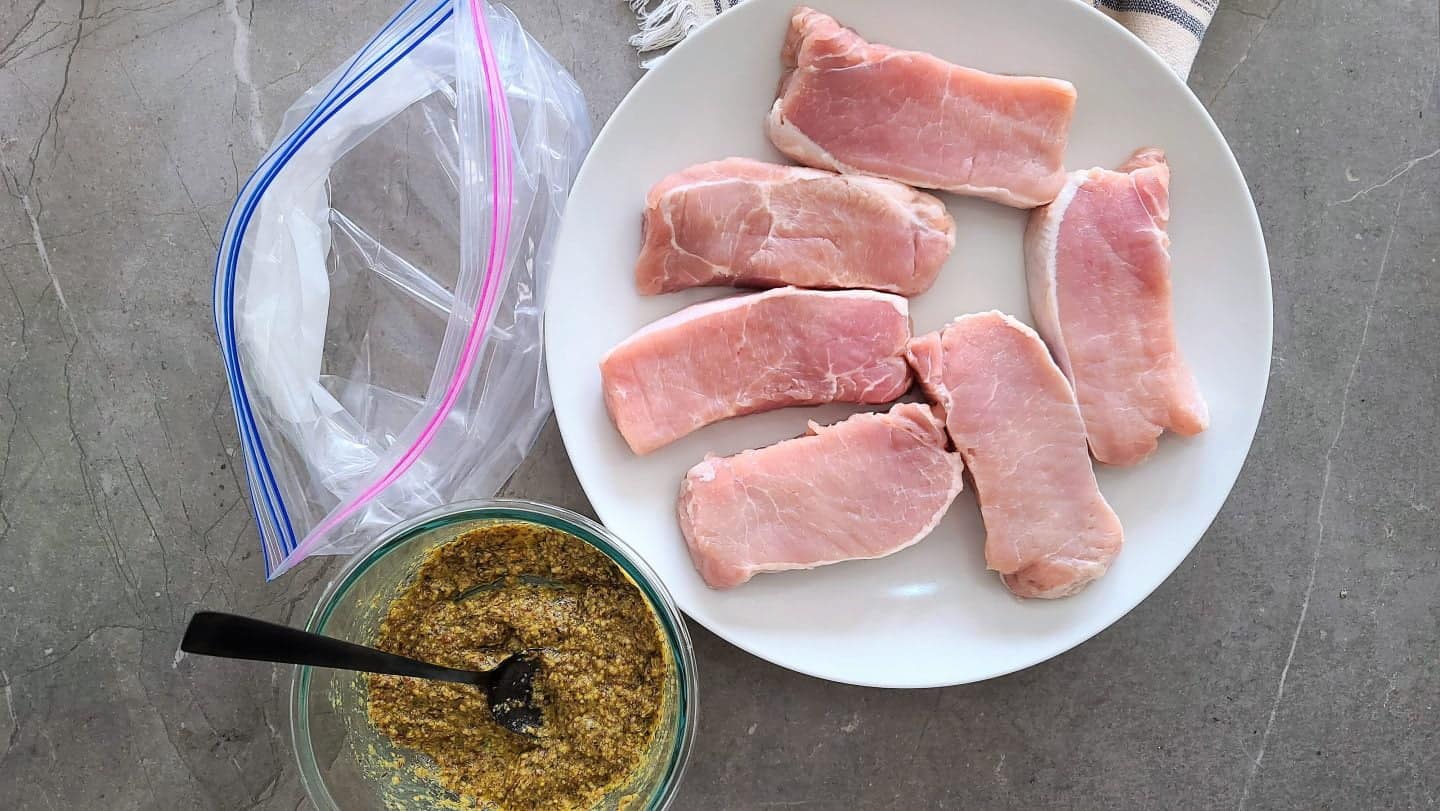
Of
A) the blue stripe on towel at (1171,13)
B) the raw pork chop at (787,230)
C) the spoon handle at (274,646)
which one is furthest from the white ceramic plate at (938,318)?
the spoon handle at (274,646)

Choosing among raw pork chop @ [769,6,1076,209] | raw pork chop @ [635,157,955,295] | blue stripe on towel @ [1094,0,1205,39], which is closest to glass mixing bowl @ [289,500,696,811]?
raw pork chop @ [635,157,955,295]

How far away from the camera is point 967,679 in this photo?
4.74ft

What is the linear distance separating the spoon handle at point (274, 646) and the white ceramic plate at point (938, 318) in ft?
1.27

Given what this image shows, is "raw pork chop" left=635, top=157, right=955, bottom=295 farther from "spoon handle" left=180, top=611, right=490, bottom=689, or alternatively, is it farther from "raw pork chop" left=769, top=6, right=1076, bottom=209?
"spoon handle" left=180, top=611, right=490, bottom=689

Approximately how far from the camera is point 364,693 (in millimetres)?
1379

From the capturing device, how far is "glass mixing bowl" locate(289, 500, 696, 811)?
127 centimetres

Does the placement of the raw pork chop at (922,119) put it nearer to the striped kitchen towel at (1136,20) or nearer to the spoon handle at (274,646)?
the striped kitchen towel at (1136,20)

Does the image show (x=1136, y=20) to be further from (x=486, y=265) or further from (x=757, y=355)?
(x=486, y=265)

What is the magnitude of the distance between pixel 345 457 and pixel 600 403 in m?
0.40

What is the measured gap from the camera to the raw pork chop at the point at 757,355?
1399mm

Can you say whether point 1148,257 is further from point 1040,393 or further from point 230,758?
point 230,758

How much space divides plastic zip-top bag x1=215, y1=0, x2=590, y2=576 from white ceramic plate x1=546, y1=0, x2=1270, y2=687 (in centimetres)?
12

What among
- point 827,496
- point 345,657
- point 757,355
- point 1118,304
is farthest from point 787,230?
point 345,657

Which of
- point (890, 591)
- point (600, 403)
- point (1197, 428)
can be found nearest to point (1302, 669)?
point (1197, 428)
